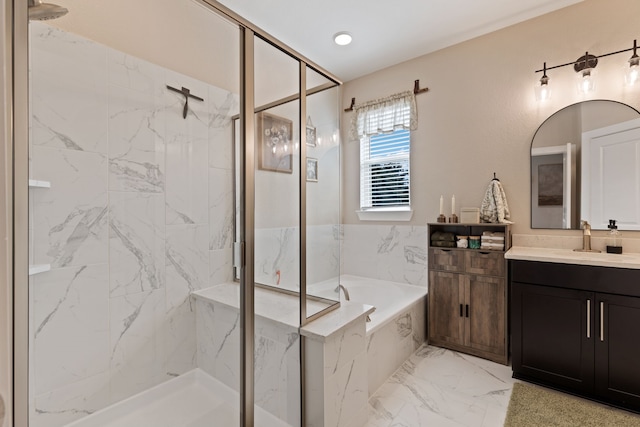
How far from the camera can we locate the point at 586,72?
2.27 m

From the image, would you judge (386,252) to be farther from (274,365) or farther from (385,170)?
(274,365)

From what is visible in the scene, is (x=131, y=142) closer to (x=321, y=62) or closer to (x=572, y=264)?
(x=321, y=62)

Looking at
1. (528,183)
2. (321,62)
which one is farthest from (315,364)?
(321,62)

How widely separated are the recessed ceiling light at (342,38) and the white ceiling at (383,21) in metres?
0.04

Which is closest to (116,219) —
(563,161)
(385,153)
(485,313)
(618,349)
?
(385,153)

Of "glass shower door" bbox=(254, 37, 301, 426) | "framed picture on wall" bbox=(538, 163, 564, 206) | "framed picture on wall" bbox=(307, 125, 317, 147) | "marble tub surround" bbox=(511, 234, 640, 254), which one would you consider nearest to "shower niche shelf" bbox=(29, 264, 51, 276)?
"glass shower door" bbox=(254, 37, 301, 426)

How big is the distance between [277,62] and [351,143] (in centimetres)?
206

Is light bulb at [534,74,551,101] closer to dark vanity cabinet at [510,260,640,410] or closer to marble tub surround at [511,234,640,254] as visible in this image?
marble tub surround at [511,234,640,254]

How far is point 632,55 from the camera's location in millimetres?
2148

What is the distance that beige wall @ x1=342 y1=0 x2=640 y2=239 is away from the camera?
2264mm

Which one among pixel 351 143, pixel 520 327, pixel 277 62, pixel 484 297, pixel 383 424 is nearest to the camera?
pixel 277 62

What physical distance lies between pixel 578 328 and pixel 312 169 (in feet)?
6.31

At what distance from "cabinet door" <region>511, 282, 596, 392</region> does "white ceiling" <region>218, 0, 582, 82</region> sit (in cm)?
213

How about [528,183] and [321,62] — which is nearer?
[528,183]
